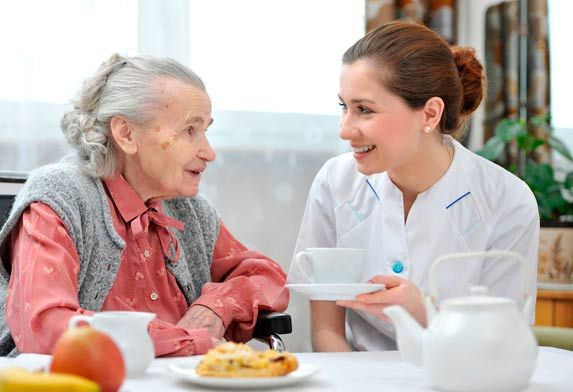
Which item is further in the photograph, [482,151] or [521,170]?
[521,170]

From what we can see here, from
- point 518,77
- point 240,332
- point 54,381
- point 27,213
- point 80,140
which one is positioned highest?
point 518,77

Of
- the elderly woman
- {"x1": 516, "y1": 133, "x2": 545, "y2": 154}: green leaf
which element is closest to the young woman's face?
the elderly woman

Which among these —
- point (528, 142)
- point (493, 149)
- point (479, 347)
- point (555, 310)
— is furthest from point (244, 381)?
point (528, 142)

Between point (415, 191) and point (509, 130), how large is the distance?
1168mm

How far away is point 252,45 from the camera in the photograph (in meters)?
2.85

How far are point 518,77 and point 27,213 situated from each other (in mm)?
2152

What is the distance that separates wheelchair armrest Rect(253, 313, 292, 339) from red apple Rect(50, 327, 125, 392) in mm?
880

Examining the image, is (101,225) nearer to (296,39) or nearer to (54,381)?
(54,381)

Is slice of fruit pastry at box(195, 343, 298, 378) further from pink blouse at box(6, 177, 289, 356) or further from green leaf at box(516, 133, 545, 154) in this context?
green leaf at box(516, 133, 545, 154)

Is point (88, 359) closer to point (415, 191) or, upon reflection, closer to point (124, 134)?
point (124, 134)

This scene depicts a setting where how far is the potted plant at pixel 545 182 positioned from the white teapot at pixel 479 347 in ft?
6.05

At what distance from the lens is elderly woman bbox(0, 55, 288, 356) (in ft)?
5.62

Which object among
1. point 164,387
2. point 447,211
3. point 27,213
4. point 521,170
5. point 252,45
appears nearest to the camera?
point 164,387

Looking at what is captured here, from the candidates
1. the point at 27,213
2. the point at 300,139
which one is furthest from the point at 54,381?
the point at 300,139
